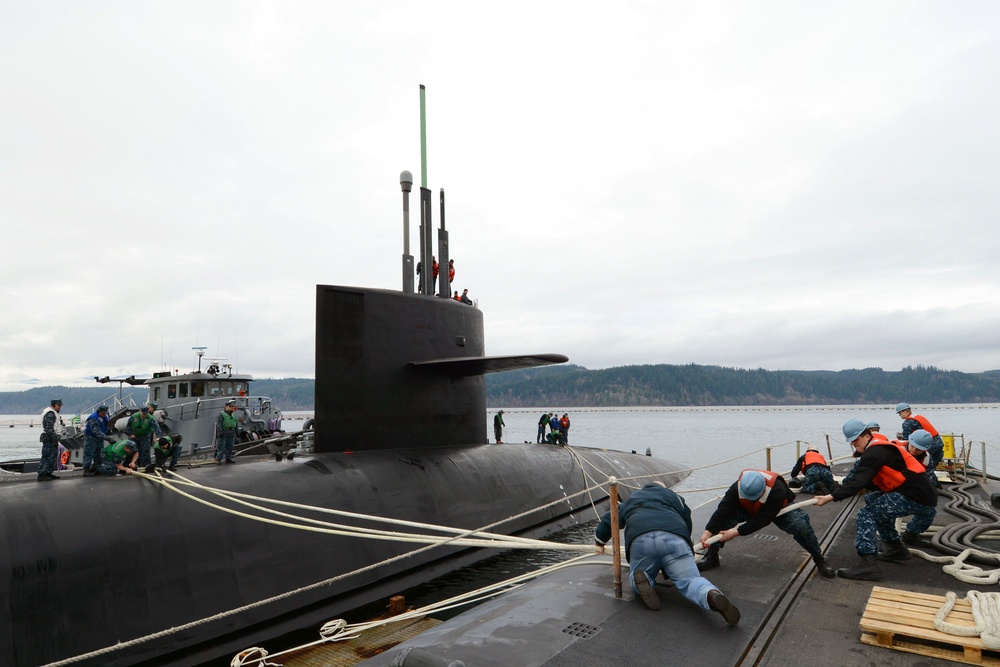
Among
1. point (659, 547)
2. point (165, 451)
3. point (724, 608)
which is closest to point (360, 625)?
point (659, 547)

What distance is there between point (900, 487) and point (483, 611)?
14.1 feet

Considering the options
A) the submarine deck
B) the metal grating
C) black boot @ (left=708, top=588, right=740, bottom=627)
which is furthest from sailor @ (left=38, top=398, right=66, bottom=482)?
black boot @ (left=708, top=588, right=740, bottom=627)

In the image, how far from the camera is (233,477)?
26.8 ft

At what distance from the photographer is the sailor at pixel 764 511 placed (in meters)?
5.74

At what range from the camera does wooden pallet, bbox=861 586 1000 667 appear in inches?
154

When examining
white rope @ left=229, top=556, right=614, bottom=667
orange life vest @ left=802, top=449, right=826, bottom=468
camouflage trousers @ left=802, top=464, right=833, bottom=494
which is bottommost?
white rope @ left=229, top=556, right=614, bottom=667

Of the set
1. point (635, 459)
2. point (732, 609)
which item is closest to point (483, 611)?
point (732, 609)

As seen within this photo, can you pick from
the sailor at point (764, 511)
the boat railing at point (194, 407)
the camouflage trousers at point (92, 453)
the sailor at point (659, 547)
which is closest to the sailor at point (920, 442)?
the sailor at point (764, 511)

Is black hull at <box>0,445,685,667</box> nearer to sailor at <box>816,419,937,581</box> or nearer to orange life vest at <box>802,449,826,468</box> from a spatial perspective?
orange life vest at <box>802,449,826,468</box>

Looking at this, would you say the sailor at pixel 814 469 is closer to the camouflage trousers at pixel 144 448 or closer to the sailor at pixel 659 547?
the sailor at pixel 659 547

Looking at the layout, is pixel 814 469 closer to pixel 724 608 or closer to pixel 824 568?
pixel 824 568

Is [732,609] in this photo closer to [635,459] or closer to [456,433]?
[456,433]

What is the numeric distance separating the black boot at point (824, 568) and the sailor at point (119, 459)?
7.90 metres

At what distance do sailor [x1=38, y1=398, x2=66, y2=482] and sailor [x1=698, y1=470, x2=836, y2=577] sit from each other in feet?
24.6
